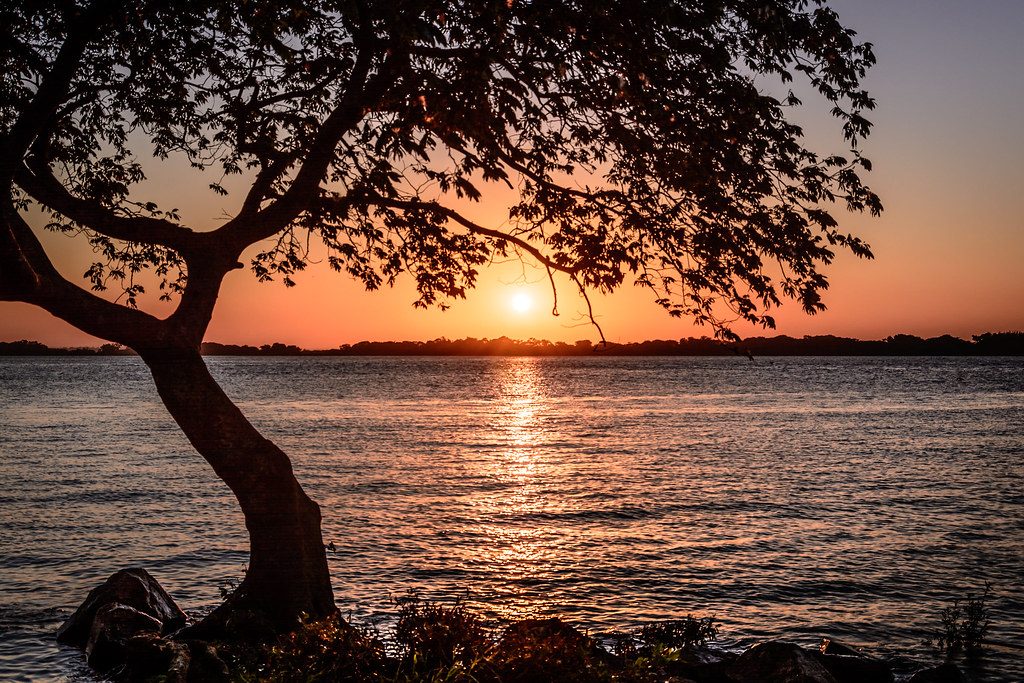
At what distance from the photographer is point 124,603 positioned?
42.5 feet

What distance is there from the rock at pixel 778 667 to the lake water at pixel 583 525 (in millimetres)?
3457

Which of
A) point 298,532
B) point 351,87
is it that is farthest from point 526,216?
point 298,532

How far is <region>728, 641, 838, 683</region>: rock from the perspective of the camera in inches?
387

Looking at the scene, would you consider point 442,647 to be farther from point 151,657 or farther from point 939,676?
point 939,676

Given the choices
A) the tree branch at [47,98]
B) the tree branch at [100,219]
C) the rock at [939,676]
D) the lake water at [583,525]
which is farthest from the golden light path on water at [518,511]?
the tree branch at [47,98]

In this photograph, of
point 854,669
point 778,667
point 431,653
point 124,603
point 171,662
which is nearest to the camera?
point 431,653

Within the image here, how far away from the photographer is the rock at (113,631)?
37.8 feet

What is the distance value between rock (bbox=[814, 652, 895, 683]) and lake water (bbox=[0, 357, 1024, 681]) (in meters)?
2.48

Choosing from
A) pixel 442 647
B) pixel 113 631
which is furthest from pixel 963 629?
pixel 113 631

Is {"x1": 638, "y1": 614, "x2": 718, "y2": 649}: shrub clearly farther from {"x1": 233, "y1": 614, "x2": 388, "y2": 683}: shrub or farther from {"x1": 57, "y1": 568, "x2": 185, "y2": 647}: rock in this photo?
{"x1": 57, "y1": 568, "x2": 185, "y2": 647}: rock

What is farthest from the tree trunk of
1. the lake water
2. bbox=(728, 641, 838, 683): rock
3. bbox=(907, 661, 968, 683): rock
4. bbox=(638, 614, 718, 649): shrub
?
bbox=(907, 661, 968, 683): rock

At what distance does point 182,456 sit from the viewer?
3981cm

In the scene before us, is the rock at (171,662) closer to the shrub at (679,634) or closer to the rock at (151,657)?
the rock at (151,657)

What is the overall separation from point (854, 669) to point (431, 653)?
6.10m
